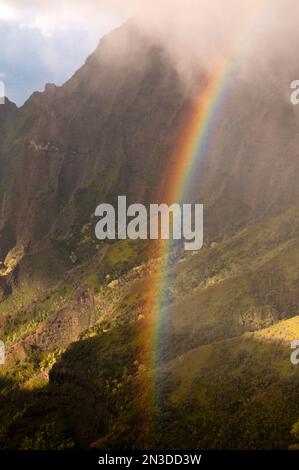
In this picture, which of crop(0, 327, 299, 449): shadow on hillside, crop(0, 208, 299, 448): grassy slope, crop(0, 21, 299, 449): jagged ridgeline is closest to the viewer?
crop(0, 327, 299, 449): shadow on hillside

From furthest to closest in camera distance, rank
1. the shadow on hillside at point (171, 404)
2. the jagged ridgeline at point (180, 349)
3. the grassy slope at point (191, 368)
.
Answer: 1. the jagged ridgeline at point (180, 349)
2. the grassy slope at point (191, 368)
3. the shadow on hillside at point (171, 404)

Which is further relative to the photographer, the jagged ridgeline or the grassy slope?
the jagged ridgeline

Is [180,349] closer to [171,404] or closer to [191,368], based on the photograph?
[191,368]

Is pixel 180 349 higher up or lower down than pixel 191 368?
higher up

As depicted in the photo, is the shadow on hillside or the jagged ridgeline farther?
the jagged ridgeline

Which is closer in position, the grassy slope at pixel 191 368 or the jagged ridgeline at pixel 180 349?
the grassy slope at pixel 191 368

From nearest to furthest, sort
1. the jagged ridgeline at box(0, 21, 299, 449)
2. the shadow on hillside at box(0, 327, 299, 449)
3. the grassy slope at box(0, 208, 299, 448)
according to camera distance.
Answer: the shadow on hillside at box(0, 327, 299, 449)
the grassy slope at box(0, 208, 299, 448)
the jagged ridgeline at box(0, 21, 299, 449)

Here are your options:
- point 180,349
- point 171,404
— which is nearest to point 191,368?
point 171,404

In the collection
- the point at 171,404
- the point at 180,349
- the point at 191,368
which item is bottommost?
the point at 171,404

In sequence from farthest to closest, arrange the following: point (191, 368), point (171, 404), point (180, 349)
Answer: point (180, 349), point (191, 368), point (171, 404)

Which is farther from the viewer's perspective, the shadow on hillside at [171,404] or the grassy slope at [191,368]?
the grassy slope at [191,368]

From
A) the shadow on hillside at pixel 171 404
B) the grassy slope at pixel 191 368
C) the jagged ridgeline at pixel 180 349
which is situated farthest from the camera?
the jagged ridgeline at pixel 180 349
